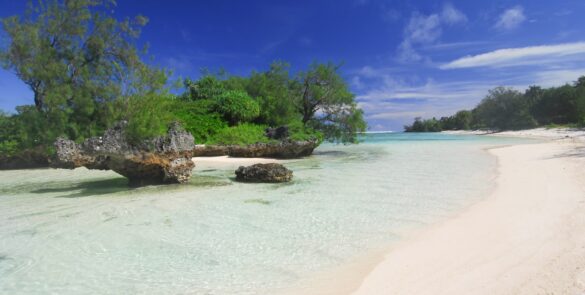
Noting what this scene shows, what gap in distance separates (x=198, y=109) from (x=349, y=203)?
17.7m

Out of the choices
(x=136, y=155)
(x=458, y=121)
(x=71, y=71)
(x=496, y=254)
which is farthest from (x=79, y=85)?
(x=458, y=121)

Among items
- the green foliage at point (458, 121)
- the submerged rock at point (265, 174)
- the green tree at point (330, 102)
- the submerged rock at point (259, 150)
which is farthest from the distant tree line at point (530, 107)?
the submerged rock at point (265, 174)

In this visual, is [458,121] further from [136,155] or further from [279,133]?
[136,155]

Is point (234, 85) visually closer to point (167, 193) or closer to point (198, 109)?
point (198, 109)

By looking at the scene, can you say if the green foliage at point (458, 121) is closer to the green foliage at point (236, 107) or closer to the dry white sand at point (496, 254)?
the green foliage at point (236, 107)

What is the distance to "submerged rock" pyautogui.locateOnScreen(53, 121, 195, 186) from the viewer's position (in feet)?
29.6

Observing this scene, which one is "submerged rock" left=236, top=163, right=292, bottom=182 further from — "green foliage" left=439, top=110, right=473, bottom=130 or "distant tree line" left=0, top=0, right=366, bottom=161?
"green foliage" left=439, top=110, right=473, bottom=130

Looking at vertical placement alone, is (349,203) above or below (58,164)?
below

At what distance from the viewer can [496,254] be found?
13.3 feet

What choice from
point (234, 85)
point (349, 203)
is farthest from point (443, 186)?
point (234, 85)

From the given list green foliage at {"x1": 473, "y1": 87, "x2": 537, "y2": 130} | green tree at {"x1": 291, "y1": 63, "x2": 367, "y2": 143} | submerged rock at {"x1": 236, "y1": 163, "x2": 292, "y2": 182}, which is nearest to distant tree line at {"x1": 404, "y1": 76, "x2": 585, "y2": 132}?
green foliage at {"x1": 473, "y1": 87, "x2": 537, "y2": 130}

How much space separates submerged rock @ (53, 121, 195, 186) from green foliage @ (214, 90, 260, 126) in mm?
12448

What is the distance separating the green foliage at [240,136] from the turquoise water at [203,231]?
34.9ft

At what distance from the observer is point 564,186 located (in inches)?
318
